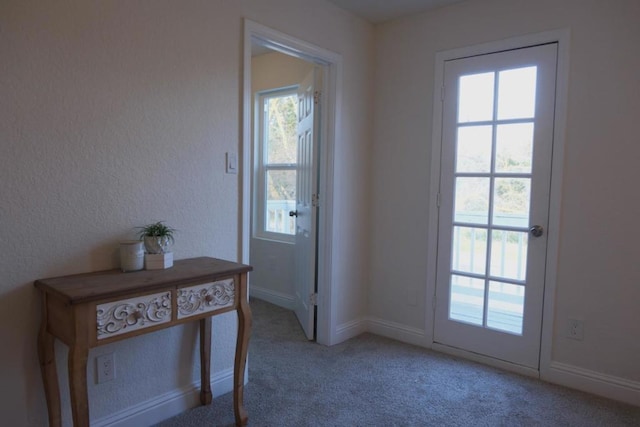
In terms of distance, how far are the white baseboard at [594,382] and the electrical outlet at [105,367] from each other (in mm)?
2442

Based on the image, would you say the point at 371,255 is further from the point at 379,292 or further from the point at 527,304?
the point at 527,304

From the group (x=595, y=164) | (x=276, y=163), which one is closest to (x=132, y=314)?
(x=595, y=164)

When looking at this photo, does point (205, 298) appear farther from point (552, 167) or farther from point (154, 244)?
point (552, 167)

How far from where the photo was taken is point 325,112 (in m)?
3.03

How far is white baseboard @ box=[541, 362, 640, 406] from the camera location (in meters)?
2.36

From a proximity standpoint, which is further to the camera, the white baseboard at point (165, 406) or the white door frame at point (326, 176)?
the white door frame at point (326, 176)

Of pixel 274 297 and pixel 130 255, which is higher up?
pixel 130 255

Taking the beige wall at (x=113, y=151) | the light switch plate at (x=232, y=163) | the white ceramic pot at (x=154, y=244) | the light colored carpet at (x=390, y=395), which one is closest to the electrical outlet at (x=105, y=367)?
the beige wall at (x=113, y=151)

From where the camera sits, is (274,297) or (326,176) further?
(274,297)

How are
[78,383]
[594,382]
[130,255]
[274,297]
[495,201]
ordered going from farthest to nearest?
1. [274,297]
2. [495,201]
3. [594,382]
4. [130,255]
5. [78,383]

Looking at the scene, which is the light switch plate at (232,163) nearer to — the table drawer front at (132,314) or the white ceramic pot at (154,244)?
the white ceramic pot at (154,244)

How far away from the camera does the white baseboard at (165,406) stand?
6.33 ft

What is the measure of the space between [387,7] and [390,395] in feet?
8.32

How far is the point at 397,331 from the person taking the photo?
3.27 meters
